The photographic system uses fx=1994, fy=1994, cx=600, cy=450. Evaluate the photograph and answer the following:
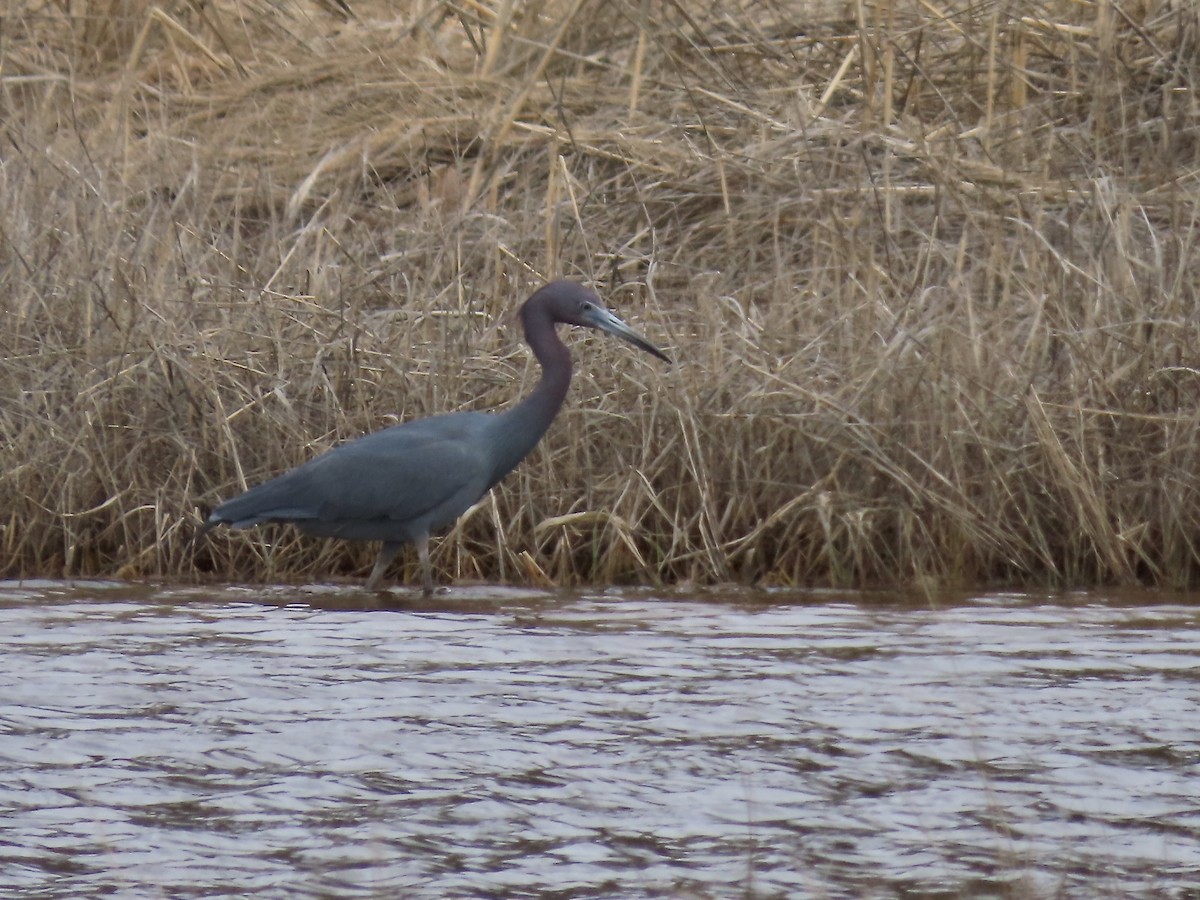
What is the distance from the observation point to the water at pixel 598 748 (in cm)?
327

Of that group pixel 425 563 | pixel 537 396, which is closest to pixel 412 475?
pixel 425 563

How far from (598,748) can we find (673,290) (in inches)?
154

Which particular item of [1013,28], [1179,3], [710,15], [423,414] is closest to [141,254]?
[423,414]

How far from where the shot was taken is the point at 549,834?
3486mm

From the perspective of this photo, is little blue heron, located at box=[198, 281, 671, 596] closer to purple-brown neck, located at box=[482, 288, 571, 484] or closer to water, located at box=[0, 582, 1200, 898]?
purple-brown neck, located at box=[482, 288, 571, 484]

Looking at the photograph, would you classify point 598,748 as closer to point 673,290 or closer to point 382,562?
point 382,562

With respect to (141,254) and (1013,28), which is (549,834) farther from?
(1013,28)

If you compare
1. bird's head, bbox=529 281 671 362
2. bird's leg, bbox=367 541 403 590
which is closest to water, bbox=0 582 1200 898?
bird's leg, bbox=367 541 403 590

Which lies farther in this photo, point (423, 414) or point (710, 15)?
point (710, 15)

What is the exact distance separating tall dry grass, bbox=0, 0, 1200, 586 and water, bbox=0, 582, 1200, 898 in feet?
1.52

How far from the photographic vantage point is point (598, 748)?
4047 millimetres

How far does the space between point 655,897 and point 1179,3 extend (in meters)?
6.60

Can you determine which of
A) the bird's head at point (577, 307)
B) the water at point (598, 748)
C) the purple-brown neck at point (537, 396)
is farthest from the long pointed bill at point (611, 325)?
the water at point (598, 748)

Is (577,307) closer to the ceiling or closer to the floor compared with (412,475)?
closer to the ceiling
